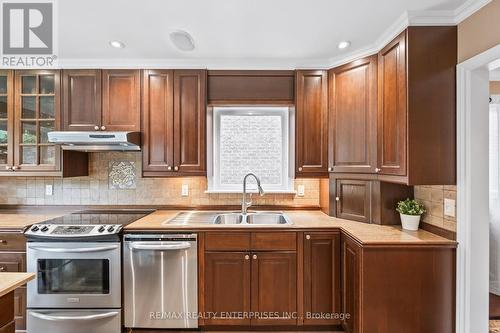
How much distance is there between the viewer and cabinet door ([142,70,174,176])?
8.70 feet


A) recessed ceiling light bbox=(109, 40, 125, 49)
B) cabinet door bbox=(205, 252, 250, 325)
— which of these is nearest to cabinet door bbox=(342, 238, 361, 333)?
cabinet door bbox=(205, 252, 250, 325)

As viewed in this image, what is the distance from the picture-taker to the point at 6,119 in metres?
2.60

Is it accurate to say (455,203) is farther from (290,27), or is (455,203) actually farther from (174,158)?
(174,158)

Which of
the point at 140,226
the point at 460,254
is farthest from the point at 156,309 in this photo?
the point at 460,254

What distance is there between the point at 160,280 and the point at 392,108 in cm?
223

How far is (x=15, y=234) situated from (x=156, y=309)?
4.23ft

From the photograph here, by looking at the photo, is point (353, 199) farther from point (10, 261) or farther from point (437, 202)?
point (10, 261)

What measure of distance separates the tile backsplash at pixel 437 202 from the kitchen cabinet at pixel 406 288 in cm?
20

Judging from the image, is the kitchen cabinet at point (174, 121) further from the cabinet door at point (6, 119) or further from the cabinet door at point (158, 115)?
the cabinet door at point (6, 119)

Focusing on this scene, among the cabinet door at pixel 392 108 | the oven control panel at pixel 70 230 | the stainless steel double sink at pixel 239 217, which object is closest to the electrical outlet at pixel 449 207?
the cabinet door at pixel 392 108

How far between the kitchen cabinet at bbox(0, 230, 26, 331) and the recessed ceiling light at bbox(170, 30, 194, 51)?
1.97m

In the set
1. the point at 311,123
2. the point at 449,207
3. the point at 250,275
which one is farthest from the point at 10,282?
the point at 449,207

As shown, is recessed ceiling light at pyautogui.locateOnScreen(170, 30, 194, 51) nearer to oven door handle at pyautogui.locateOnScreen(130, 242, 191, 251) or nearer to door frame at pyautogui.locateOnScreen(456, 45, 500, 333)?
oven door handle at pyautogui.locateOnScreen(130, 242, 191, 251)

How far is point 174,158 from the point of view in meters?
2.67
